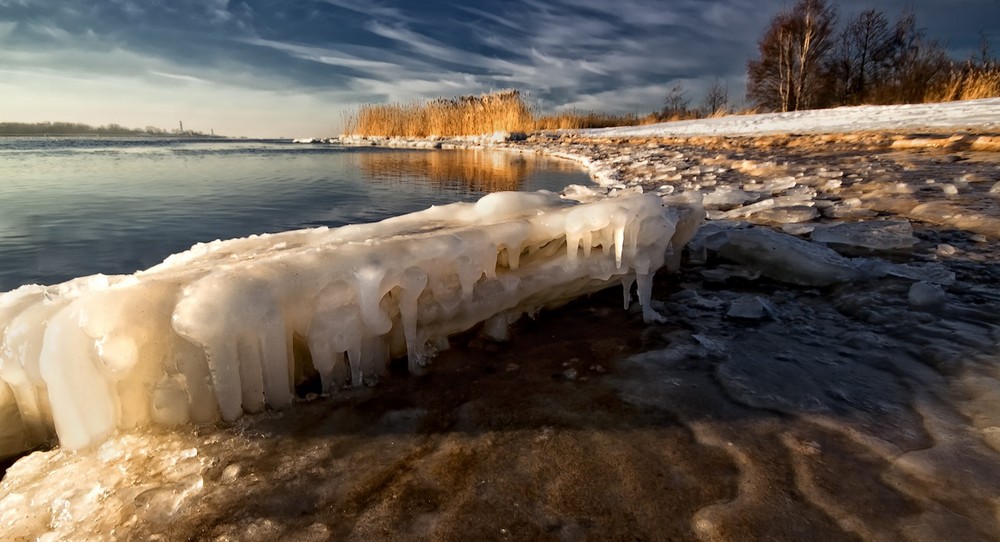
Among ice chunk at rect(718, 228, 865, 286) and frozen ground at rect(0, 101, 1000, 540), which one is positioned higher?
ice chunk at rect(718, 228, 865, 286)

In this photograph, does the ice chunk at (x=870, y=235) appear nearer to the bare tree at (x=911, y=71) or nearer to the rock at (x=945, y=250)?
the rock at (x=945, y=250)

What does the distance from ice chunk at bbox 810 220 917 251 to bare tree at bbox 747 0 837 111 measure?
19739mm

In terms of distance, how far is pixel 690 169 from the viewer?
639cm

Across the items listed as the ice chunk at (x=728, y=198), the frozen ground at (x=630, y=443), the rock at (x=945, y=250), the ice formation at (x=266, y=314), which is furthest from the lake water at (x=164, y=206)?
the rock at (x=945, y=250)

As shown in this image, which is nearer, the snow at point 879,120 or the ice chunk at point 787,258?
the ice chunk at point 787,258

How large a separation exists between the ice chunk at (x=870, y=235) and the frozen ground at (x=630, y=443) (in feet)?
1.85

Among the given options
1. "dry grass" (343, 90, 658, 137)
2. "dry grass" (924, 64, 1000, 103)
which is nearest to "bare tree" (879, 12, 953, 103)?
"dry grass" (924, 64, 1000, 103)

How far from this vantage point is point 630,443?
110 cm

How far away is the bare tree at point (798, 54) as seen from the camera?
18.0 m

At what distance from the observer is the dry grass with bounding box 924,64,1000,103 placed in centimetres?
1059

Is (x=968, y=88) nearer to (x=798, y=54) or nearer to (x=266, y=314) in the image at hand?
(x=798, y=54)

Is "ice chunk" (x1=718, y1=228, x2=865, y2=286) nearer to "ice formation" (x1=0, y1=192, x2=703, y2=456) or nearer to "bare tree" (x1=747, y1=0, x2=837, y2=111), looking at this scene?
"ice formation" (x1=0, y1=192, x2=703, y2=456)

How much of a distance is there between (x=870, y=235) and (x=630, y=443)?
2.35m

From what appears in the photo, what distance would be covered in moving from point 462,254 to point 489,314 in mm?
262
